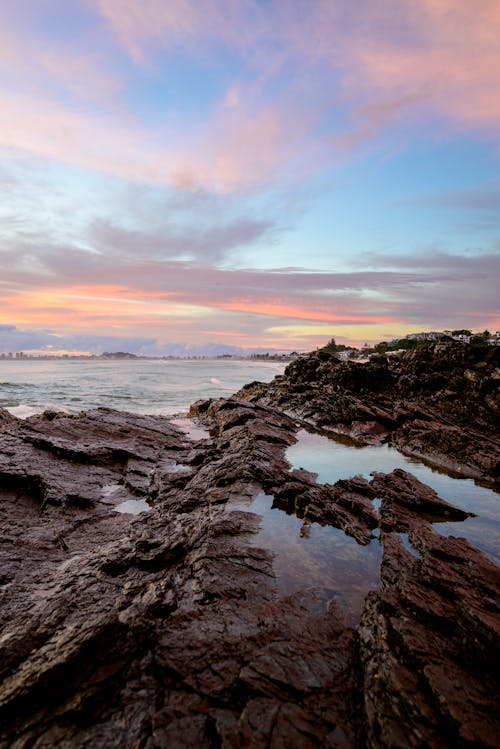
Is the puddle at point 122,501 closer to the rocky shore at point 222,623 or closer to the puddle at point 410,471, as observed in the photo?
the rocky shore at point 222,623

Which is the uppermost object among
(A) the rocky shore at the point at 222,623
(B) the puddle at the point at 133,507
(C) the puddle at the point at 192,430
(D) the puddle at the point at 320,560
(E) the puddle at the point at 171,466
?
(A) the rocky shore at the point at 222,623

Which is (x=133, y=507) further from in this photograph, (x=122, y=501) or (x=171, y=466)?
(x=171, y=466)

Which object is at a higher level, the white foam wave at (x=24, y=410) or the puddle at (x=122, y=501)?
the puddle at (x=122, y=501)

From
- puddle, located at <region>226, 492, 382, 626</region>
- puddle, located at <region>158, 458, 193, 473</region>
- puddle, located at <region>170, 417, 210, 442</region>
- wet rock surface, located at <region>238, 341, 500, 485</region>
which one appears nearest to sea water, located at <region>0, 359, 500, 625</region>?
puddle, located at <region>226, 492, 382, 626</region>

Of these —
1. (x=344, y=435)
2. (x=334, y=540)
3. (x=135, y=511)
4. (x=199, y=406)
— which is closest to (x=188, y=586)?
(x=334, y=540)

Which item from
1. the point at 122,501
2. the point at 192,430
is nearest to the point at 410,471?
the point at 122,501

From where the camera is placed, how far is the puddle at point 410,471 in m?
8.81

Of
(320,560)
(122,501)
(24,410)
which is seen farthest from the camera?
(24,410)

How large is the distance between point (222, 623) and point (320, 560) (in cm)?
279

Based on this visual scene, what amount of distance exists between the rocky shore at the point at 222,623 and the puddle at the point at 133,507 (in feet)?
0.81

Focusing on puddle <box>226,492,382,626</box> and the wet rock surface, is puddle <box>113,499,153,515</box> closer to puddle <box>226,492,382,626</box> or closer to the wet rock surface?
puddle <box>226,492,382,626</box>

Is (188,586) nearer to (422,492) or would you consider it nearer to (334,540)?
(334,540)

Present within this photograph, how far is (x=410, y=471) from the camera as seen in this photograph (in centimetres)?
1384

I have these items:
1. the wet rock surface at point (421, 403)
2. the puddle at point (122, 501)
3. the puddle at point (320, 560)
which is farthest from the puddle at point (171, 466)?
the wet rock surface at point (421, 403)
